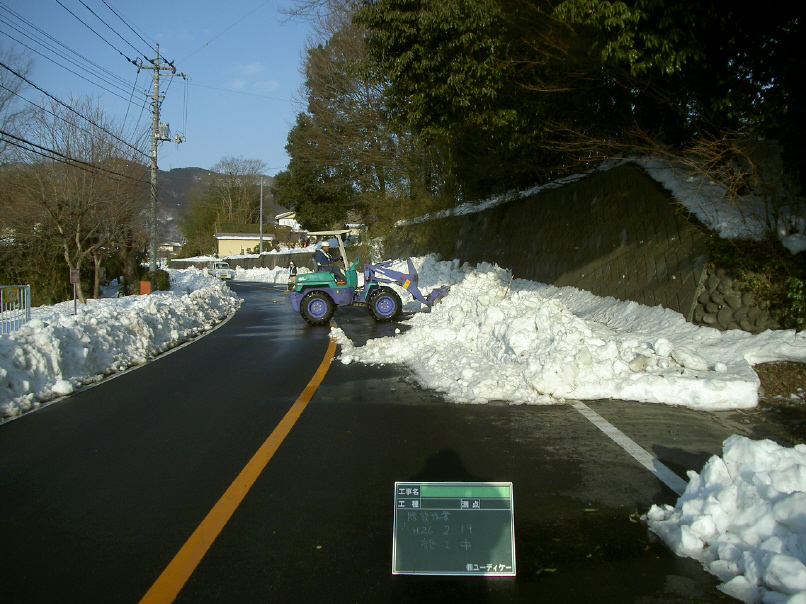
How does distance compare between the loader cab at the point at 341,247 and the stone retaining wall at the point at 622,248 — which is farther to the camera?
the loader cab at the point at 341,247

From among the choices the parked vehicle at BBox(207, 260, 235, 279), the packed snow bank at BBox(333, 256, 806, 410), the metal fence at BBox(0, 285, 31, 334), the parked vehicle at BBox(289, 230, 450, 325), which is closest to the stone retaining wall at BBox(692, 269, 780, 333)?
the packed snow bank at BBox(333, 256, 806, 410)

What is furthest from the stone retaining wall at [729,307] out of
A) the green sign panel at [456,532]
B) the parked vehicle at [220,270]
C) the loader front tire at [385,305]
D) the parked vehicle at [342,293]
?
the parked vehicle at [220,270]

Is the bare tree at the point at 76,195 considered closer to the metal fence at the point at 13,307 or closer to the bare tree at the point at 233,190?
the metal fence at the point at 13,307

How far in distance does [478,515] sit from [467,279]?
16430 mm

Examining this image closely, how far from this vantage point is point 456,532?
11.9 ft

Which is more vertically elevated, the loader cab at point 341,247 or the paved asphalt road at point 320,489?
the loader cab at point 341,247

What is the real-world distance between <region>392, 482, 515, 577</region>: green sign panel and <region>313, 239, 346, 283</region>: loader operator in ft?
48.6

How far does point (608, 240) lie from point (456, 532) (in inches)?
461

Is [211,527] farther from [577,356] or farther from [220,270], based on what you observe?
[220,270]

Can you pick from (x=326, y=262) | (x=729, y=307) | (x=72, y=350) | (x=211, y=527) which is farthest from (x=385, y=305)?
(x=211, y=527)

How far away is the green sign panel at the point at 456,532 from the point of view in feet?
11.8

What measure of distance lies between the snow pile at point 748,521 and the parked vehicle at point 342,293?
13.1 m

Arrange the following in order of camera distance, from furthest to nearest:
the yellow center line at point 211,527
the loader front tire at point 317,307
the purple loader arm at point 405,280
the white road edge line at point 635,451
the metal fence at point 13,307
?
the purple loader arm at point 405,280 → the loader front tire at point 317,307 → the metal fence at point 13,307 → the white road edge line at point 635,451 → the yellow center line at point 211,527

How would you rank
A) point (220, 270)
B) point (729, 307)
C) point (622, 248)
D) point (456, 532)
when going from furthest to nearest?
1. point (220, 270)
2. point (622, 248)
3. point (729, 307)
4. point (456, 532)
